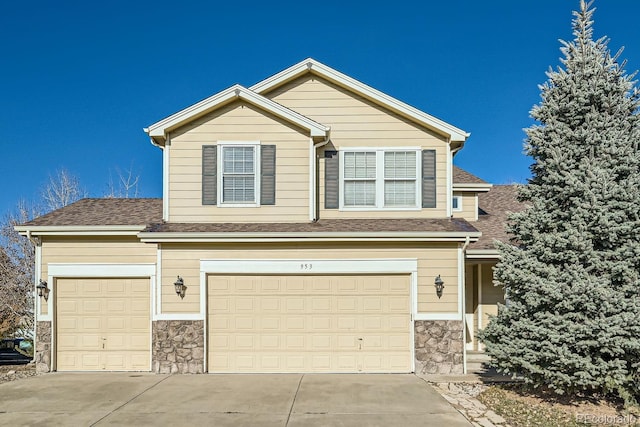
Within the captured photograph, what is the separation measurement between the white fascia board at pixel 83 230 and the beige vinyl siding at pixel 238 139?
3.10 ft

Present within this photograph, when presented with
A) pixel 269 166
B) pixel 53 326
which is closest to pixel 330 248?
pixel 269 166

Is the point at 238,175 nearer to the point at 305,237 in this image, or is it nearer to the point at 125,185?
the point at 305,237

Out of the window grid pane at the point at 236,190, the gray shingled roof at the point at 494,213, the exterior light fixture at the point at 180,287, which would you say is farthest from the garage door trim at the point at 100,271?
the gray shingled roof at the point at 494,213

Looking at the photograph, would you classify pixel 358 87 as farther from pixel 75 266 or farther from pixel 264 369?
pixel 75 266

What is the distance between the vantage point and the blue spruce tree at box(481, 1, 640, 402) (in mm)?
7031

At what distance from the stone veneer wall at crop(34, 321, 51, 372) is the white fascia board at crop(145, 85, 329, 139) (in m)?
4.74

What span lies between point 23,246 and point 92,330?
1251cm

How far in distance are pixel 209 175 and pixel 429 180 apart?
4.86 metres

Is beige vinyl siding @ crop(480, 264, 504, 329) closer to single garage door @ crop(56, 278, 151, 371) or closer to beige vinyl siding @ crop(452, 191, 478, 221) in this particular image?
beige vinyl siding @ crop(452, 191, 478, 221)

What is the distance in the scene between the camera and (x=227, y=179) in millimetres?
10500

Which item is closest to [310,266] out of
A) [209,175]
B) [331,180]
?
[331,180]

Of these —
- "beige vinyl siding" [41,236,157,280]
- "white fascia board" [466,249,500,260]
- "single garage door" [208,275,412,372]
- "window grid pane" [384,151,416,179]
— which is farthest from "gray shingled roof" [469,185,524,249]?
"beige vinyl siding" [41,236,157,280]

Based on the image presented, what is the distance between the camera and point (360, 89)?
10969mm

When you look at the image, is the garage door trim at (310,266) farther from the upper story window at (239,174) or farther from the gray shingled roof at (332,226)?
the upper story window at (239,174)
